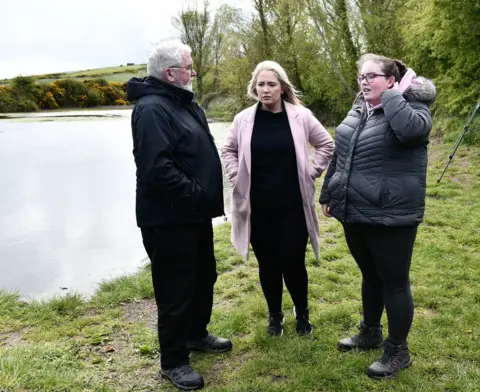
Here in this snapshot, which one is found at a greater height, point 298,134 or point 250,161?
point 298,134

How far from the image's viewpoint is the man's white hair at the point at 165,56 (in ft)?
9.12

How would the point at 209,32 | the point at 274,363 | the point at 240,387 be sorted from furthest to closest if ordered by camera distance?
the point at 209,32
the point at 274,363
the point at 240,387

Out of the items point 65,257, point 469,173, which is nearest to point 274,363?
point 65,257

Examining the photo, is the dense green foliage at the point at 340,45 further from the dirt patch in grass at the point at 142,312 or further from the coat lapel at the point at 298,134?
the dirt patch in grass at the point at 142,312

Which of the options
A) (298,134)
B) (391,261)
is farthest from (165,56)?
(391,261)

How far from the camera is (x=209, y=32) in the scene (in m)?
35.3

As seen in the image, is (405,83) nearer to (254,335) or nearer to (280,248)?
(280,248)

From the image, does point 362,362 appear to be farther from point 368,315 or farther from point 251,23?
point 251,23

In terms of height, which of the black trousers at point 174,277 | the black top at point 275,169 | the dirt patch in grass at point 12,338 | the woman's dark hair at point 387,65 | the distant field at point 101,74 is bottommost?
the dirt patch in grass at point 12,338

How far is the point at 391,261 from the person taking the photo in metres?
A: 2.72

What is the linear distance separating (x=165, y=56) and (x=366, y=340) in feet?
7.52

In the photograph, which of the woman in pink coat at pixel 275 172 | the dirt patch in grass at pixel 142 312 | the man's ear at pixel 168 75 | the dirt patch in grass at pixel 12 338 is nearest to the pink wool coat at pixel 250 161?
the woman in pink coat at pixel 275 172

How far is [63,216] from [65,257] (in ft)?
7.10

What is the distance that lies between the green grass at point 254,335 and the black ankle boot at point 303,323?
0.06 m
